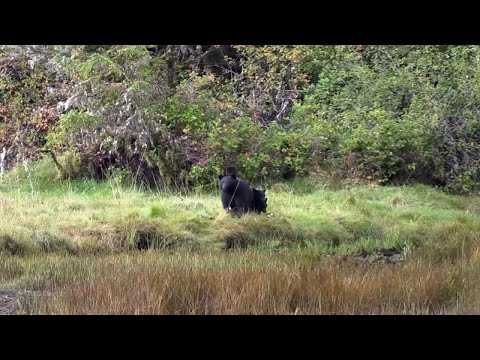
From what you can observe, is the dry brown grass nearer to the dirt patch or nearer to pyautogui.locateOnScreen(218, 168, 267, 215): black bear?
the dirt patch

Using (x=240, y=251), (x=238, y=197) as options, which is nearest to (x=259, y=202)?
(x=238, y=197)

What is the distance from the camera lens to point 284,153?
16.3 m

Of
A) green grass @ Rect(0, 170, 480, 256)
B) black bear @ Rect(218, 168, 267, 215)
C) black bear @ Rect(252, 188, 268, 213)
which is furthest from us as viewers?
black bear @ Rect(252, 188, 268, 213)

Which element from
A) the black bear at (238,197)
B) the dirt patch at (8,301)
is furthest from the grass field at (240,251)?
the black bear at (238,197)

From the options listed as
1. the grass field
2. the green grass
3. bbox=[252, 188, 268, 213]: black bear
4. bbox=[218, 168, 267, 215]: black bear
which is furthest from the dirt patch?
bbox=[252, 188, 268, 213]: black bear

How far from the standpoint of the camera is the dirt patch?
6.29 m

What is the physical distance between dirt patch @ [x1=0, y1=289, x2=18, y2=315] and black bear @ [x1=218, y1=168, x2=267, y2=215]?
4.90 metres

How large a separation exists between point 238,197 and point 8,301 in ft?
17.8

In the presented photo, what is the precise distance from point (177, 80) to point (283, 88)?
3340 mm

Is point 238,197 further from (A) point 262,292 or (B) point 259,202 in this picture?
(A) point 262,292

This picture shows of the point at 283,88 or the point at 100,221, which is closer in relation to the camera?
the point at 100,221
